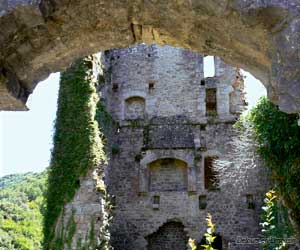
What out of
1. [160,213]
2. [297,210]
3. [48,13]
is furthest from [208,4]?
[160,213]

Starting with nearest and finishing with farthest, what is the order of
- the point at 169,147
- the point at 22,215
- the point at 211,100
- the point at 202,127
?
the point at 169,147
the point at 202,127
the point at 211,100
the point at 22,215

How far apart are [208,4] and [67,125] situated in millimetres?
12422

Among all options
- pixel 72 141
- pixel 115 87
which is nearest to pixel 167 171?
pixel 115 87

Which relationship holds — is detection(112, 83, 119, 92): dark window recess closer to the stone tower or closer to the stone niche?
the stone tower

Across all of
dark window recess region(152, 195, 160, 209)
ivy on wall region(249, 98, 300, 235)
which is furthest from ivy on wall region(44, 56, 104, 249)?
ivy on wall region(249, 98, 300, 235)

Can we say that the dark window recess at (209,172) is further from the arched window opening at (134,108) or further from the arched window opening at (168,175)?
the arched window opening at (134,108)

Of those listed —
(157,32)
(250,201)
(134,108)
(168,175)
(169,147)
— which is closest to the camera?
(157,32)

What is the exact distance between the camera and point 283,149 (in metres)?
10.3

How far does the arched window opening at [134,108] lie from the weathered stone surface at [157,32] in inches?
595

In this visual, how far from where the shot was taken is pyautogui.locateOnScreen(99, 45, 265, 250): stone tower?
57.6 feet

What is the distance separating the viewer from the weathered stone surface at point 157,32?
10.3 feet

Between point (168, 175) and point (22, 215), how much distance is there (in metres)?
14.2

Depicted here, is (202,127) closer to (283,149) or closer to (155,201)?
(155,201)

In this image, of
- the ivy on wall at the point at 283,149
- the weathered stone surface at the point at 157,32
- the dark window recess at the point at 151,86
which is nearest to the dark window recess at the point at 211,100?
the dark window recess at the point at 151,86
